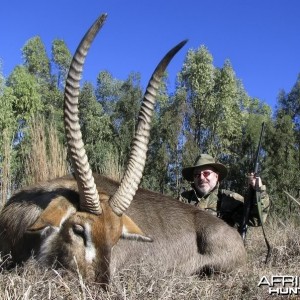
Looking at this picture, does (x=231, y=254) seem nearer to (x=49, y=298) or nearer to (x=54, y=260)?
(x=54, y=260)

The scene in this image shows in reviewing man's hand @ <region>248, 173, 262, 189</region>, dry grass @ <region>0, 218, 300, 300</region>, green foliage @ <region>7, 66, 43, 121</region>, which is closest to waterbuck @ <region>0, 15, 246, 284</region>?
dry grass @ <region>0, 218, 300, 300</region>

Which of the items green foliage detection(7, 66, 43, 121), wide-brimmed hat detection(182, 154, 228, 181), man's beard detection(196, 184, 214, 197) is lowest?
man's beard detection(196, 184, 214, 197)

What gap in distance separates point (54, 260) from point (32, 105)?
2119 cm

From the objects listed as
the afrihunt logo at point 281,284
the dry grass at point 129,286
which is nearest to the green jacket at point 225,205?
the dry grass at point 129,286

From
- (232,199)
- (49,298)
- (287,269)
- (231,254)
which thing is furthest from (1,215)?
(232,199)

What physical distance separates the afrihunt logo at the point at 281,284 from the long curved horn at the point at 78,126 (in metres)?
1.72

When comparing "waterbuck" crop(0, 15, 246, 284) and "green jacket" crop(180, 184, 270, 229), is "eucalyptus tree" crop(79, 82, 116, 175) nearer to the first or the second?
"green jacket" crop(180, 184, 270, 229)

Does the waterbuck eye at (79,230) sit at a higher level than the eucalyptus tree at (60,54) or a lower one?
lower

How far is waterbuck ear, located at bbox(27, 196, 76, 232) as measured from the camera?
469 cm

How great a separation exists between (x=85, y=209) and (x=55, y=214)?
11.8 inches

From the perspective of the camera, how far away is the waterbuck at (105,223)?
4.71 meters

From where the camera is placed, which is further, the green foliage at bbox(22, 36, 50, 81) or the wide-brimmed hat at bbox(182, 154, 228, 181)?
the green foliage at bbox(22, 36, 50, 81)

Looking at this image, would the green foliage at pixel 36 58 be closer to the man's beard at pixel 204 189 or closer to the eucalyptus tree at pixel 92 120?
the eucalyptus tree at pixel 92 120

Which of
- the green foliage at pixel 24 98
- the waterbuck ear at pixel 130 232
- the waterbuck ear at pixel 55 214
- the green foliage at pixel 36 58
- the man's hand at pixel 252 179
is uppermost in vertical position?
the green foliage at pixel 36 58
